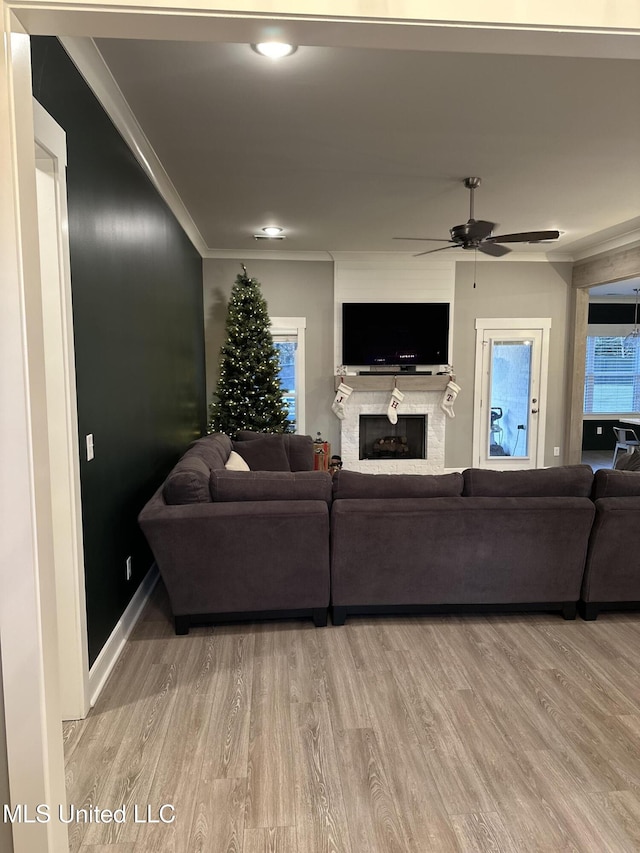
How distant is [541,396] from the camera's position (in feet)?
23.7

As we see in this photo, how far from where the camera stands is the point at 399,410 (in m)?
7.05

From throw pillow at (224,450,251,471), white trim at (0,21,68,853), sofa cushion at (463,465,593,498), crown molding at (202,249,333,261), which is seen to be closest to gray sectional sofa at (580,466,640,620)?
sofa cushion at (463,465,593,498)

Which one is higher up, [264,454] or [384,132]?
[384,132]

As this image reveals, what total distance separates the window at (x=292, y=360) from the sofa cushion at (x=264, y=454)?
1513mm

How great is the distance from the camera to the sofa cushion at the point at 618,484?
304 centimetres

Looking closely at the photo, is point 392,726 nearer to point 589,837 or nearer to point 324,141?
point 589,837

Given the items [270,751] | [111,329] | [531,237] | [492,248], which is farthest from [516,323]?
[270,751]

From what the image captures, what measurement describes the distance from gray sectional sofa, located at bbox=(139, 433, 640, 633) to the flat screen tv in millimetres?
3959

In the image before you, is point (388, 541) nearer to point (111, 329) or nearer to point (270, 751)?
point (270, 751)

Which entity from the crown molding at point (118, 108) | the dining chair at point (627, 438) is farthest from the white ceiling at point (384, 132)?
the dining chair at point (627, 438)

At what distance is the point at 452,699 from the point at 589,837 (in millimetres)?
755

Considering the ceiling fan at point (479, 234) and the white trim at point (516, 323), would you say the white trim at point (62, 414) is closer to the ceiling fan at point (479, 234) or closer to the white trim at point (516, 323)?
the ceiling fan at point (479, 234)

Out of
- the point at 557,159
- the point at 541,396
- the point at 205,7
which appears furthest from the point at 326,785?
the point at 541,396

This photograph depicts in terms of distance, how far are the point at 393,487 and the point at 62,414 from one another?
175 cm
